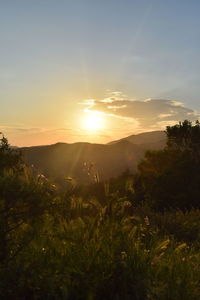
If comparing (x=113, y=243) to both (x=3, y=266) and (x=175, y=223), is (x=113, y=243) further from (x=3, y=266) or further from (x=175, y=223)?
(x=175, y=223)

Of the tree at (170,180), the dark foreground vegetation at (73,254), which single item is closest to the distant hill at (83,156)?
the tree at (170,180)

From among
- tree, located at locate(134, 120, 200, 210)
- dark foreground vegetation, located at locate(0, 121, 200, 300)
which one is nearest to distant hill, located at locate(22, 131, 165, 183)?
tree, located at locate(134, 120, 200, 210)

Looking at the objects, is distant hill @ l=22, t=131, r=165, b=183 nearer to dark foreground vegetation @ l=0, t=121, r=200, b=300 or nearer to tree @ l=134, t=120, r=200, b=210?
tree @ l=134, t=120, r=200, b=210

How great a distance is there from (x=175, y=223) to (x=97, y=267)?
332 inches

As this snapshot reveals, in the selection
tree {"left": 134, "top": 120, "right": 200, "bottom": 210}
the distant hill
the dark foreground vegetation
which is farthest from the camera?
the distant hill

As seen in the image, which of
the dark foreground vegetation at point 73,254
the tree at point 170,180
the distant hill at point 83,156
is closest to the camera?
the dark foreground vegetation at point 73,254

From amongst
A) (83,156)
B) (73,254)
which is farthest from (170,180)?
(83,156)

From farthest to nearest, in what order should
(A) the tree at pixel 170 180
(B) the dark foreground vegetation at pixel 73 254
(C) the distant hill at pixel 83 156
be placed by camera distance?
1. (C) the distant hill at pixel 83 156
2. (A) the tree at pixel 170 180
3. (B) the dark foreground vegetation at pixel 73 254

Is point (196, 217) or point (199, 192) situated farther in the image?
point (199, 192)

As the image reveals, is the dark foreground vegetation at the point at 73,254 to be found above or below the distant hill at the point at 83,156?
below

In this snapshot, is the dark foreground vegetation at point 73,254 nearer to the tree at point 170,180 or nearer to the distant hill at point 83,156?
the tree at point 170,180

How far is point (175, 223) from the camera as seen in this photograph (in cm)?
1417

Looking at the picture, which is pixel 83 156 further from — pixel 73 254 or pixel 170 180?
pixel 73 254

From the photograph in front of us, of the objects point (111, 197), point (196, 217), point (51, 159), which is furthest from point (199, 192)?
point (51, 159)
